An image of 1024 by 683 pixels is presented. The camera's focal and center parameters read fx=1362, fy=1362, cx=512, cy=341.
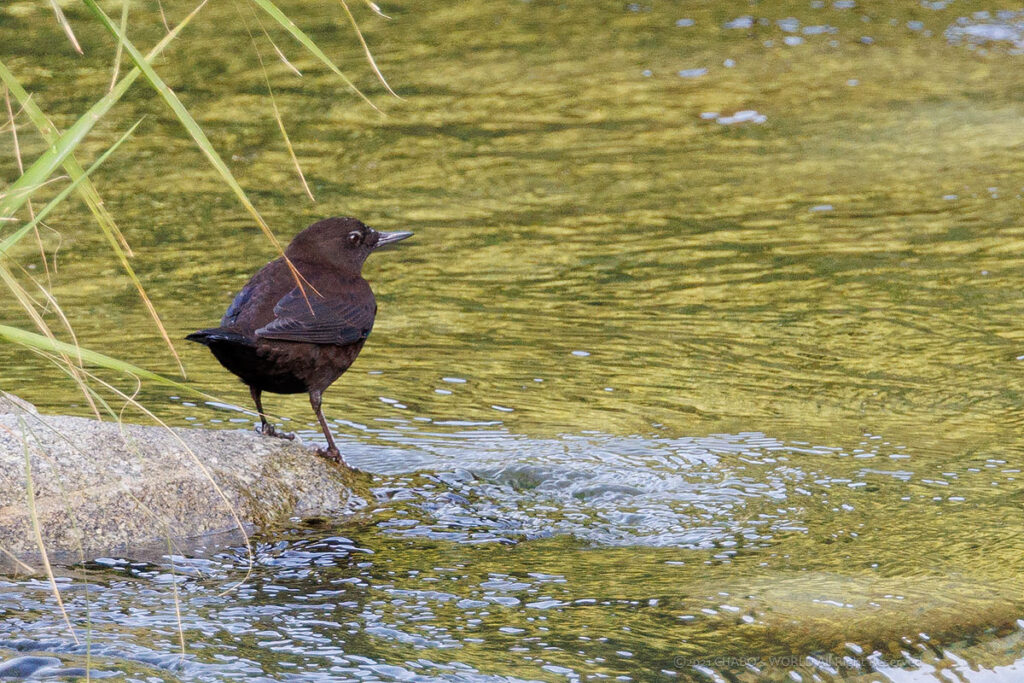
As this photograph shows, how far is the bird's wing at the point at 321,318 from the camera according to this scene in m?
4.62

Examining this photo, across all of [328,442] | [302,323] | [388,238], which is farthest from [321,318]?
[388,238]

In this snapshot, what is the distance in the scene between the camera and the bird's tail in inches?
170

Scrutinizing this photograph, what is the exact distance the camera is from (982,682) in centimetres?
342

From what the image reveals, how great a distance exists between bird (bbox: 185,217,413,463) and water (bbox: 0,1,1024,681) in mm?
427

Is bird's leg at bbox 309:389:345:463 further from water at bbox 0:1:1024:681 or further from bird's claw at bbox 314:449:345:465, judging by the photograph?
water at bbox 0:1:1024:681

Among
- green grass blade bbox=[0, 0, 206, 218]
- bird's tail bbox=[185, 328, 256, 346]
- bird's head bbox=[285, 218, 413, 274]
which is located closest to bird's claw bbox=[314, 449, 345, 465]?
bird's tail bbox=[185, 328, 256, 346]

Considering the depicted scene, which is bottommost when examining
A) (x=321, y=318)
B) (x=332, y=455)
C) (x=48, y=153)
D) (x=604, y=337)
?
(x=604, y=337)

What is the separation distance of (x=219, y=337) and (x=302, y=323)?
1.19 feet

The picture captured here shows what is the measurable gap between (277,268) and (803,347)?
2748 millimetres

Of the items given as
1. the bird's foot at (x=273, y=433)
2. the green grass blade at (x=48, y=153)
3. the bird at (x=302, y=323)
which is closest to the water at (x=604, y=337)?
the bird's foot at (x=273, y=433)

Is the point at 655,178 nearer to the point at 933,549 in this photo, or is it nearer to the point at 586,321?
the point at 586,321

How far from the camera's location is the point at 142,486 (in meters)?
4.28

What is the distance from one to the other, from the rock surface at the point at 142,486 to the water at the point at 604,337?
0.51 feet

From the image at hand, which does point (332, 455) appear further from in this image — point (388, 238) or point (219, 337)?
point (388, 238)
